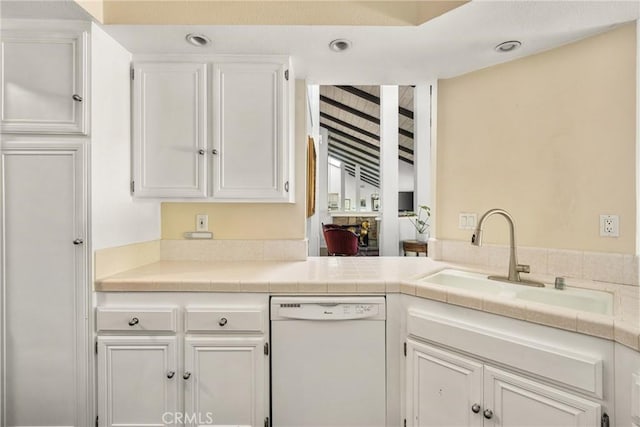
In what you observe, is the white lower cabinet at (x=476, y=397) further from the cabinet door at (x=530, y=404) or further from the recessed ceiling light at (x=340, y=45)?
the recessed ceiling light at (x=340, y=45)

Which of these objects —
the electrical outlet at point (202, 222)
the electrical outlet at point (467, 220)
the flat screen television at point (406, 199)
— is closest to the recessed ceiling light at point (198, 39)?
the electrical outlet at point (202, 222)

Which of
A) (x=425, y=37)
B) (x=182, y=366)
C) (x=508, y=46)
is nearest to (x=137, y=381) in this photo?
(x=182, y=366)

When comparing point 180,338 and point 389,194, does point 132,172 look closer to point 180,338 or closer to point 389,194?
point 180,338

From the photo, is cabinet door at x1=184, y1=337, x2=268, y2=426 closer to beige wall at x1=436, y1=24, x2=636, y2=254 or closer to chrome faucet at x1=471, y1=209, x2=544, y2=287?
chrome faucet at x1=471, y1=209, x2=544, y2=287

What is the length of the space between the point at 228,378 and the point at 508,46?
2.14 meters

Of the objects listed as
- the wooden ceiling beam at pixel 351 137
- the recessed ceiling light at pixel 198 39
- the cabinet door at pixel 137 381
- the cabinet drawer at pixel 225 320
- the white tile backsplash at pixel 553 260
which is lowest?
the cabinet door at pixel 137 381

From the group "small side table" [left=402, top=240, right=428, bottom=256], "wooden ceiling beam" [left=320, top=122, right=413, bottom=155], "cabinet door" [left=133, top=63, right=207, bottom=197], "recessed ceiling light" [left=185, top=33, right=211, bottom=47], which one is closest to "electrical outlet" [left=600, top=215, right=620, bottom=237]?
"cabinet door" [left=133, top=63, right=207, bottom=197]

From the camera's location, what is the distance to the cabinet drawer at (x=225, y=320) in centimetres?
148

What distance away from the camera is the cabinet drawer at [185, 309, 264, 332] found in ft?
4.86

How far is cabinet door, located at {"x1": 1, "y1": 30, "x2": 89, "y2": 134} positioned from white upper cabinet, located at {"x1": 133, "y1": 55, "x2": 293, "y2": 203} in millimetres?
308

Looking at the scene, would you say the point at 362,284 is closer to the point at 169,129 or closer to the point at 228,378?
the point at 228,378

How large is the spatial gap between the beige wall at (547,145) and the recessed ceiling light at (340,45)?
0.76 meters

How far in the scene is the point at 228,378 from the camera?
149 centimetres

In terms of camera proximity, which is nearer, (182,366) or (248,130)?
(182,366)
